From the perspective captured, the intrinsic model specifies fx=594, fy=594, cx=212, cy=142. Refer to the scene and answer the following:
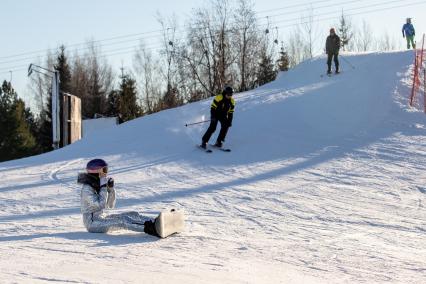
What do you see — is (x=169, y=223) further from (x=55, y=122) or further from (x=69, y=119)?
(x=69, y=119)

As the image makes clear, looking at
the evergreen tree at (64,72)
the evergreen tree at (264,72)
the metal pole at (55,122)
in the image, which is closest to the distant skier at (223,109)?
the metal pole at (55,122)

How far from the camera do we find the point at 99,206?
7820 millimetres

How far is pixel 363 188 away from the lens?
11.2m

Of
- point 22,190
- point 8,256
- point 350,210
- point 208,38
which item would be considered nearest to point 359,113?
point 350,210

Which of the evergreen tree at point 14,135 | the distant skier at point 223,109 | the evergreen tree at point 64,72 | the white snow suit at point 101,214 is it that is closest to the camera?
the white snow suit at point 101,214

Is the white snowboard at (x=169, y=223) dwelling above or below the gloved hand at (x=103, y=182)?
below

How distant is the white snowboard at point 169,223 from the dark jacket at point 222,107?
717 cm

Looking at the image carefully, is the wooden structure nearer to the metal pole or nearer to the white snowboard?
the metal pole

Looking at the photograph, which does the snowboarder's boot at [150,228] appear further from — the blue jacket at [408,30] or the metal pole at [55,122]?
the blue jacket at [408,30]

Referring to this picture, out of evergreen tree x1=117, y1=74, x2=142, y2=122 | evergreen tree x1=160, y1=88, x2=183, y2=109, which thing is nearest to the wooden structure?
evergreen tree x1=117, y1=74, x2=142, y2=122

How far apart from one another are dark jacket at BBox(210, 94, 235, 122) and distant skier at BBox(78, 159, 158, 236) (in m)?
7.09

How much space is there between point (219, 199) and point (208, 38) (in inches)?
1359

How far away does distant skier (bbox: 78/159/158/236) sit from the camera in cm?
771

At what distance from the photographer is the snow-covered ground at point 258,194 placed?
5992mm
